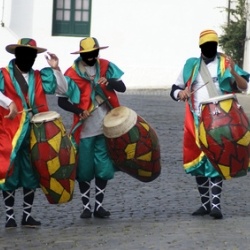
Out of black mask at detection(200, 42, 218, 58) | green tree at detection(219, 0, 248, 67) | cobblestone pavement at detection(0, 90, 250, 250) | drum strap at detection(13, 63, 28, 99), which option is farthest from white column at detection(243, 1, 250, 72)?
drum strap at detection(13, 63, 28, 99)

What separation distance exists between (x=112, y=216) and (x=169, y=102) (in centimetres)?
1806

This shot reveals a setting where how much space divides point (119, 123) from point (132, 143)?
0.21m

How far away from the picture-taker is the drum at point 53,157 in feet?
32.6

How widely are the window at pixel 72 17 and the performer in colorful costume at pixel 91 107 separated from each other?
26.5m

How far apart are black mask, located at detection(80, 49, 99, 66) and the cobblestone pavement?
1392 mm

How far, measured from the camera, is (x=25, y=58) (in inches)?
405

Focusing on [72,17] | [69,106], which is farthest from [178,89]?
[72,17]

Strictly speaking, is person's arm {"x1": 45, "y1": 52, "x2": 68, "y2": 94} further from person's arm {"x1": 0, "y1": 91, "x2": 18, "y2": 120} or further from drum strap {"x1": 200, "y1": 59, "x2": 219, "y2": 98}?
drum strap {"x1": 200, "y1": 59, "x2": 219, "y2": 98}

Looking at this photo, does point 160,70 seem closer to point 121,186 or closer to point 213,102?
point 121,186

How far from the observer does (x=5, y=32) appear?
37.2 meters

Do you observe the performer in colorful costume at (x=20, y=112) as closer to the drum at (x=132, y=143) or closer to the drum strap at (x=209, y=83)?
the drum at (x=132, y=143)

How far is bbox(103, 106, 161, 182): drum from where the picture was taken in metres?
10.4

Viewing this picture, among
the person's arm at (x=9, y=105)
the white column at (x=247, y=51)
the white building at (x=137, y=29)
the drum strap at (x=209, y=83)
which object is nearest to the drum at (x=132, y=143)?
the drum strap at (x=209, y=83)

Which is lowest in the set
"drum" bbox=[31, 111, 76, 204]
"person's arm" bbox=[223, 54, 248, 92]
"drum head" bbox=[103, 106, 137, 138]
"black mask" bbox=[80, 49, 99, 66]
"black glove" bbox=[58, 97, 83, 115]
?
"drum" bbox=[31, 111, 76, 204]
